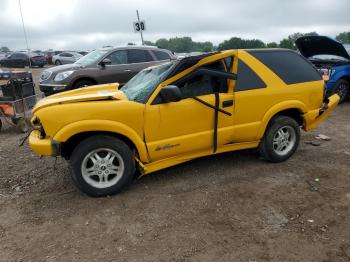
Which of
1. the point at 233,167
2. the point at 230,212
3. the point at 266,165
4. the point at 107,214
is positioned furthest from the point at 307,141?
the point at 107,214

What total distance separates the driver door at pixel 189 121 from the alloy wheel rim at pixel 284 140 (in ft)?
2.89

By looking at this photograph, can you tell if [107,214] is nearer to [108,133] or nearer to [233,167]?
[108,133]

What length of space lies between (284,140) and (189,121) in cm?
170

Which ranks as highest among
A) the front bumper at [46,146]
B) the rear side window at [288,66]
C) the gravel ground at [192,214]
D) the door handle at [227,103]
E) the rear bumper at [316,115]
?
the rear side window at [288,66]

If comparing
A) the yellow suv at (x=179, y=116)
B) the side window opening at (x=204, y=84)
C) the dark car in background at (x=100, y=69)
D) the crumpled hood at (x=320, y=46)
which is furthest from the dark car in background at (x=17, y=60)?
the side window opening at (x=204, y=84)

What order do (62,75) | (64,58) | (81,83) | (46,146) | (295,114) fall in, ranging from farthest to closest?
(64,58) < (81,83) < (62,75) < (295,114) < (46,146)

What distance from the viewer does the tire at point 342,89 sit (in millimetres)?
9137

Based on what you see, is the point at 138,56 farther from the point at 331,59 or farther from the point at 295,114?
the point at 295,114

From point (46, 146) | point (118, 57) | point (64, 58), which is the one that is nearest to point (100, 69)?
point (118, 57)

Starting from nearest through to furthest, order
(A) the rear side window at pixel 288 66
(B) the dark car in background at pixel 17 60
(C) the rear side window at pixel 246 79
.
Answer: (C) the rear side window at pixel 246 79 < (A) the rear side window at pixel 288 66 < (B) the dark car in background at pixel 17 60

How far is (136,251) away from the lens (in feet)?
10.1

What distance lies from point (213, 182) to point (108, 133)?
4.94ft

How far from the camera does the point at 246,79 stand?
4.60m

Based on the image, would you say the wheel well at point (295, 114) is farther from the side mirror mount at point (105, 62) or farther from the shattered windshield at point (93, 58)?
the shattered windshield at point (93, 58)
